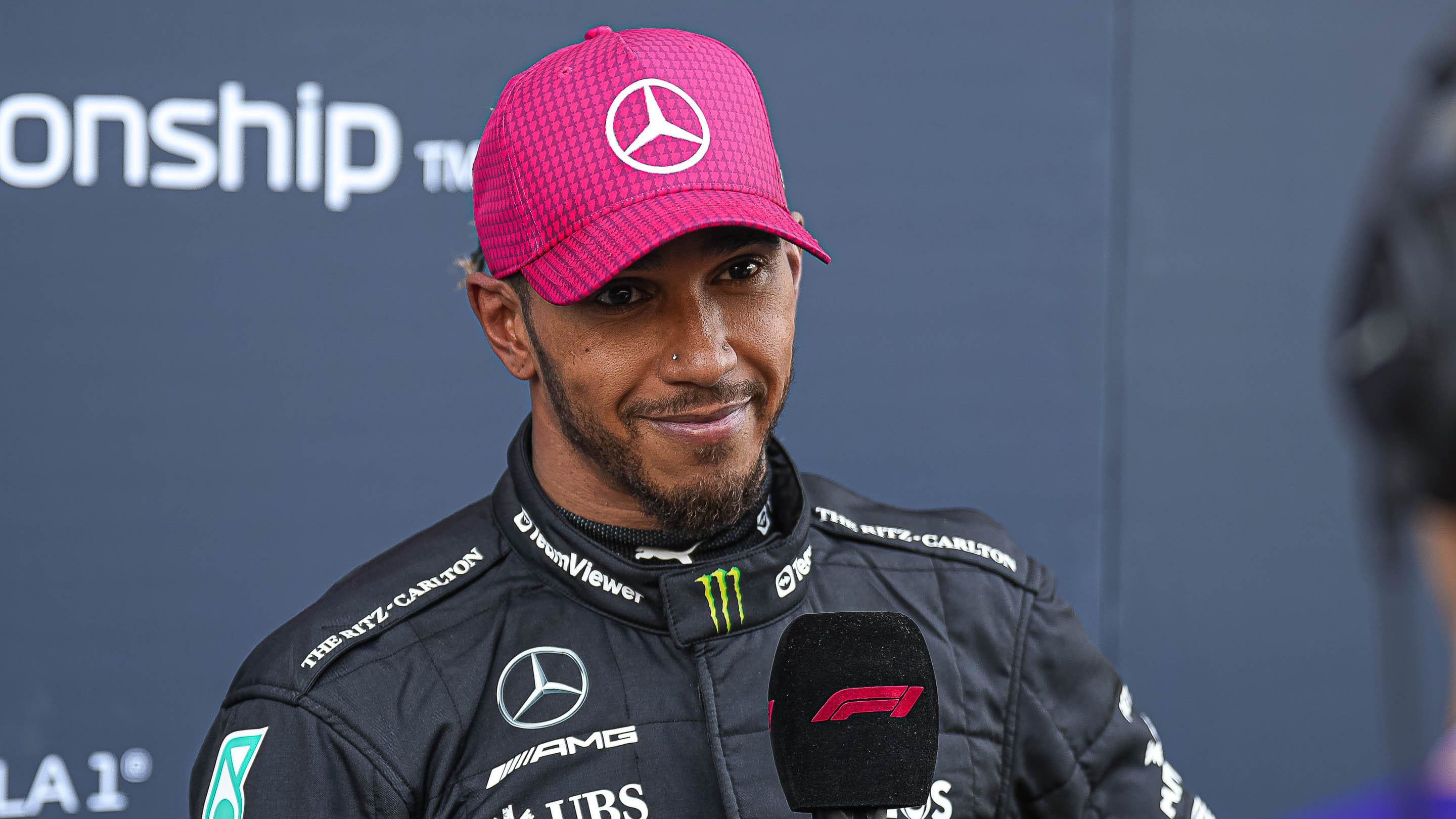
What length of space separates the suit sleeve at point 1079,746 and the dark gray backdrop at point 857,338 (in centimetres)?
71

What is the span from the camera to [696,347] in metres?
0.98

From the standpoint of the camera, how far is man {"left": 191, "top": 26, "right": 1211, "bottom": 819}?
96 centimetres

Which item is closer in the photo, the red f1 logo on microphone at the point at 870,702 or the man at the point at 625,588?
the red f1 logo on microphone at the point at 870,702

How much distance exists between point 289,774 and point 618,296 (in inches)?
14.8

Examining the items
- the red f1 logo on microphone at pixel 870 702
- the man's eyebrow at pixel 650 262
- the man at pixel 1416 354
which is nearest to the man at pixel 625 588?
the man's eyebrow at pixel 650 262

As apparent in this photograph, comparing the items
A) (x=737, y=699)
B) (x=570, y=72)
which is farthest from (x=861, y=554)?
(x=570, y=72)

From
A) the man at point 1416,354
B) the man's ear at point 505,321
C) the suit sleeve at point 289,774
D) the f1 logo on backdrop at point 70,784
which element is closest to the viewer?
the man at point 1416,354

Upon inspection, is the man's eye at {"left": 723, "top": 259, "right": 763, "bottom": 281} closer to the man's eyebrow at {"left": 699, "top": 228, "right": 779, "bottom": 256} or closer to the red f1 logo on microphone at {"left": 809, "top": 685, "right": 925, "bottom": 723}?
the man's eyebrow at {"left": 699, "top": 228, "right": 779, "bottom": 256}

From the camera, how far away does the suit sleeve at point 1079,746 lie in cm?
107

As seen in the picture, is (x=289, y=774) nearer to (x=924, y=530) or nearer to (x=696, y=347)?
(x=696, y=347)

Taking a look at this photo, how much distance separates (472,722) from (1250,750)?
53.7 inches

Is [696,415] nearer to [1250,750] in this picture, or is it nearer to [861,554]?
[861,554]

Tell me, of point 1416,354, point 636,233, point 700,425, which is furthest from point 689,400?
point 1416,354

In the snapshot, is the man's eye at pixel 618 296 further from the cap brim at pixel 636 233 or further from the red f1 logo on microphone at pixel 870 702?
the red f1 logo on microphone at pixel 870 702
